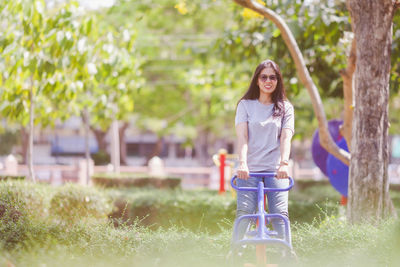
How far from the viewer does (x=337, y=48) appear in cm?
978

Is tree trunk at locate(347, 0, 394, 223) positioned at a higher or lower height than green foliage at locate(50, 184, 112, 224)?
higher

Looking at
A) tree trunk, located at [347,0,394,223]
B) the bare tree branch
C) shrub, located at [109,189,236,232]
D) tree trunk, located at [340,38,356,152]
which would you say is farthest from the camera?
shrub, located at [109,189,236,232]

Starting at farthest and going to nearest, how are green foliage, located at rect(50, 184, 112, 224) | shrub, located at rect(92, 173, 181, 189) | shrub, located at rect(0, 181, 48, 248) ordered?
shrub, located at rect(92, 173, 181, 189) → green foliage, located at rect(50, 184, 112, 224) → shrub, located at rect(0, 181, 48, 248)

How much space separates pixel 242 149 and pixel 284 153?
33 centimetres

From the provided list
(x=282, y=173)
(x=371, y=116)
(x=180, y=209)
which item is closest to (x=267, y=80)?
(x=282, y=173)

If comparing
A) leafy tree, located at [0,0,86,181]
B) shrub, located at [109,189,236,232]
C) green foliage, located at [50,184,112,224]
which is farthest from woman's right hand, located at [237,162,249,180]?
shrub, located at [109,189,236,232]

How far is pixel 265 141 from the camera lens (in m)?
4.50

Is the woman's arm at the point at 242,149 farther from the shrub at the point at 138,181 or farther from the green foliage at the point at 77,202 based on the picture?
the shrub at the point at 138,181

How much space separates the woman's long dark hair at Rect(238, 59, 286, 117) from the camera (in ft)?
15.1

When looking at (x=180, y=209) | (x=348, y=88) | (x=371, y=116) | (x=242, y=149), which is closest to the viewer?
(x=242, y=149)

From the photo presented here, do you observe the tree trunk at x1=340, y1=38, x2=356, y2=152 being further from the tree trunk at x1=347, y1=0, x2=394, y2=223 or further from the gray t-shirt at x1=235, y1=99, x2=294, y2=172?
the gray t-shirt at x1=235, y1=99, x2=294, y2=172

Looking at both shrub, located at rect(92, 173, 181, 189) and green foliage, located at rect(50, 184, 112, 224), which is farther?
shrub, located at rect(92, 173, 181, 189)

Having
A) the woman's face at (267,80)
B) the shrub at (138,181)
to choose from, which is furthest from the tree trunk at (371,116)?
the shrub at (138,181)

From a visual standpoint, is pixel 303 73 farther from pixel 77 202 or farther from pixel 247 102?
pixel 77 202
